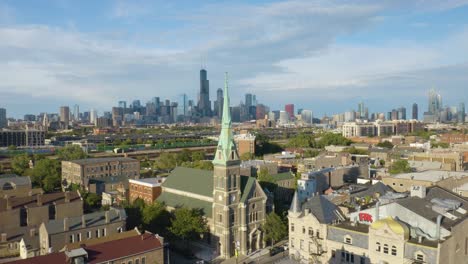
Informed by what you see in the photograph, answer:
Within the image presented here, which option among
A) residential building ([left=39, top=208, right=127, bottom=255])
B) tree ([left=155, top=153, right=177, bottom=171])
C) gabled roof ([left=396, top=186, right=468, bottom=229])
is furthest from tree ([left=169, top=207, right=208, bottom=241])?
tree ([left=155, top=153, right=177, bottom=171])

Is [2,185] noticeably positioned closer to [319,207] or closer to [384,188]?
[319,207]

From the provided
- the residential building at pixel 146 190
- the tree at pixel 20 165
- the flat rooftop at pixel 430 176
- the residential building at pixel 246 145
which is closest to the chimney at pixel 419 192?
the flat rooftop at pixel 430 176

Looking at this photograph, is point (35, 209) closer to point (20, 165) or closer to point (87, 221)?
point (87, 221)

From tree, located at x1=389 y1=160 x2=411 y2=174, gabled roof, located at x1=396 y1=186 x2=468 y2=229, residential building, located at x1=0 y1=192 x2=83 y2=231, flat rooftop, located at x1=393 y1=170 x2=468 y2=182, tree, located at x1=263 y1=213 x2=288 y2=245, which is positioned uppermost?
Result: gabled roof, located at x1=396 y1=186 x2=468 y2=229

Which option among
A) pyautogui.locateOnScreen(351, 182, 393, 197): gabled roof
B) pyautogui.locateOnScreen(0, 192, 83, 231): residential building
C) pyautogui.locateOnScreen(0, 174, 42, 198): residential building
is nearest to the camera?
pyautogui.locateOnScreen(0, 192, 83, 231): residential building

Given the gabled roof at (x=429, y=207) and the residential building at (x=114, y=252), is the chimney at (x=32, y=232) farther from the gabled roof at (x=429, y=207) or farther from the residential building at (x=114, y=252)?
the gabled roof at (x=429, y=207)

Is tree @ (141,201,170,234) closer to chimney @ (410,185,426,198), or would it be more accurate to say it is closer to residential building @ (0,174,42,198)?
residential building @ (0,174,42,198)
